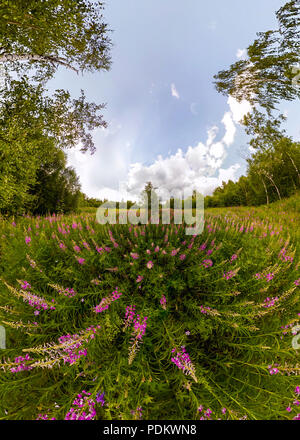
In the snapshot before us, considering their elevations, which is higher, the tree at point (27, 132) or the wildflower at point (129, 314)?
the tree at point (27, 132)

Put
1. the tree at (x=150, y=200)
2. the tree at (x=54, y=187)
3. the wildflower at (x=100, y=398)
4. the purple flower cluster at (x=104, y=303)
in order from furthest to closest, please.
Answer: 1. the tree at (x=54, y=187)
2. the tree at (x=150, y=200)
3. the purple flower cluster at (x=104, y=303)
4. the wildflower at (x=100, y=398)

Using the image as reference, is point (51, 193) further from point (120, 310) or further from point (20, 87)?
point (120, 310)

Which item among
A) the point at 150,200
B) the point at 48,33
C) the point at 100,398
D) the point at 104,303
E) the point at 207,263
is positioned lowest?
the point at 100,398

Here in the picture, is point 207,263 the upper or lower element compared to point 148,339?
upper

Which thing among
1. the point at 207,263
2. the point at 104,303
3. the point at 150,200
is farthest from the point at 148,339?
the point at 150,200

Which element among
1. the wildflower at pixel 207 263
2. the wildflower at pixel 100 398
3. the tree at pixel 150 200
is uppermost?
the tree at pixel 150 200

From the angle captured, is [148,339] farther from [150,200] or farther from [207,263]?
[150,200]

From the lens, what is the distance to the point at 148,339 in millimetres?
1854

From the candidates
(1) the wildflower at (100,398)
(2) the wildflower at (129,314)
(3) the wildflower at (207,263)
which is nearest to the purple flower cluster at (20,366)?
(1) the wildflower at (100,398)

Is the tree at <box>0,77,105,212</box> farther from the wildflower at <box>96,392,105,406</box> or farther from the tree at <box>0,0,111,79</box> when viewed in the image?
the wildflower at <box>96,392,105,406</box>

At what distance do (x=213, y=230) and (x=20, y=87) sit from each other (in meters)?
12.0

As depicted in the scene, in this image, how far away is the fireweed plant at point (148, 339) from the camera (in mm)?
1620

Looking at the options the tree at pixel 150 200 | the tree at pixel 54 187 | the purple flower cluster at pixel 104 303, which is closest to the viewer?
the purple flower cluster at pixel 104 303

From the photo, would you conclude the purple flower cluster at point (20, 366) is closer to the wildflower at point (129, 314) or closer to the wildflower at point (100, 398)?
the wildflower at point (100, 398)
